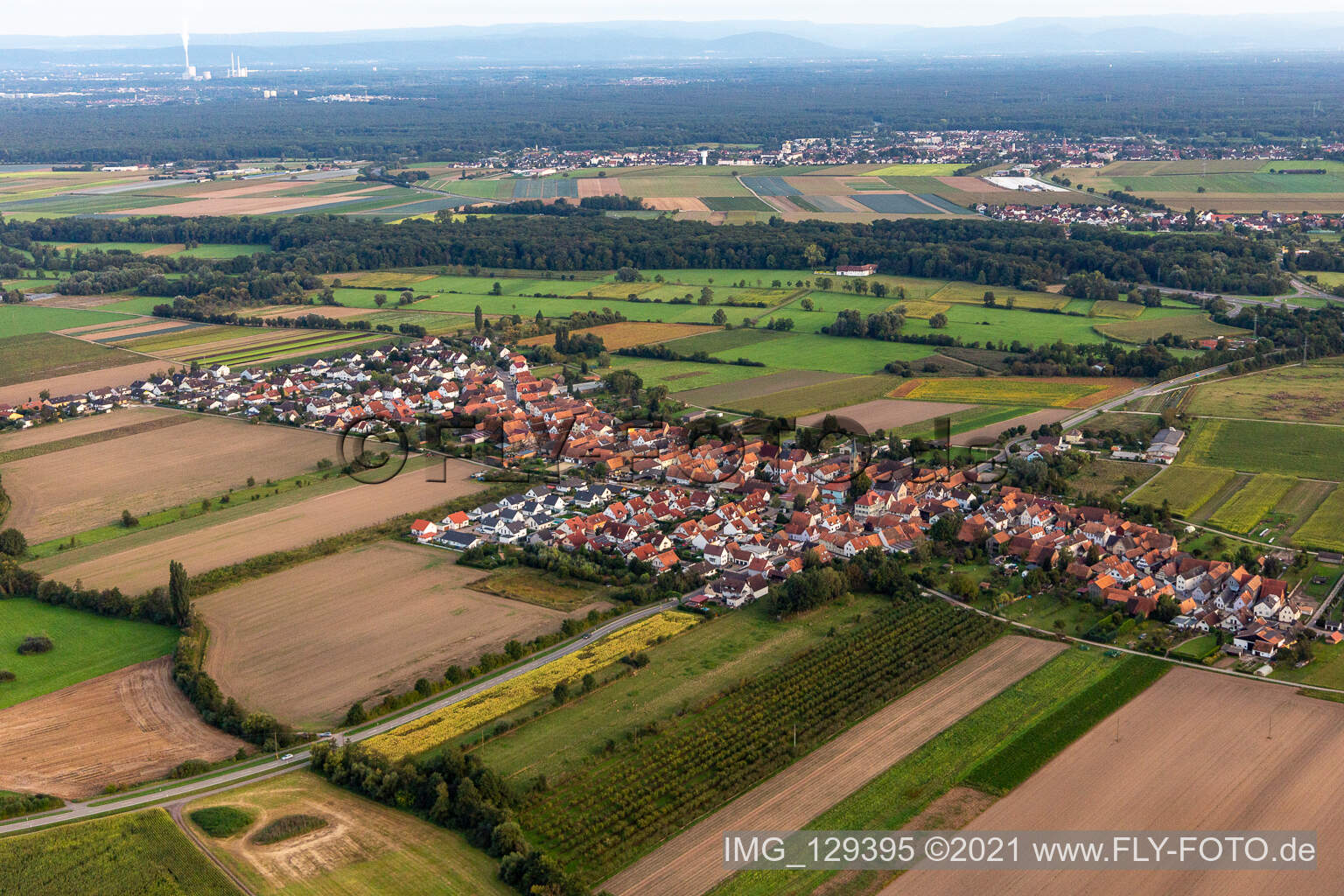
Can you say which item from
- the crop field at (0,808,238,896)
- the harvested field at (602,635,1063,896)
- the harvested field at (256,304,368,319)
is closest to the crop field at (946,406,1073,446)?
the harvested field at (602,635,1063,896)

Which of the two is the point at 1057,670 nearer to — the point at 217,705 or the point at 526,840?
the point at 526,840

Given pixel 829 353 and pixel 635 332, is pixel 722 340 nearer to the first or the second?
pixel 635 332

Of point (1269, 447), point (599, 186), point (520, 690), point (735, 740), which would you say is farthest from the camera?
point (599, 186)

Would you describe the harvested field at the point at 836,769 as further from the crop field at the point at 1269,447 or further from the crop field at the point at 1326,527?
the crop field at the point at 1269,447

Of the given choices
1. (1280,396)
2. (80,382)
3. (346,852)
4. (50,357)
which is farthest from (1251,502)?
(50,357)

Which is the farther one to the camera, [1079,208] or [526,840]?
[1079,208]

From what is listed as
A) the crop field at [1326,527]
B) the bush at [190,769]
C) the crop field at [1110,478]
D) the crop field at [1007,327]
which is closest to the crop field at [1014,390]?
the crop field at [1007,327]

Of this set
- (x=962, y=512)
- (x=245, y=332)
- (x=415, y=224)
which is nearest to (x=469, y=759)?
(x=962, y=512)
